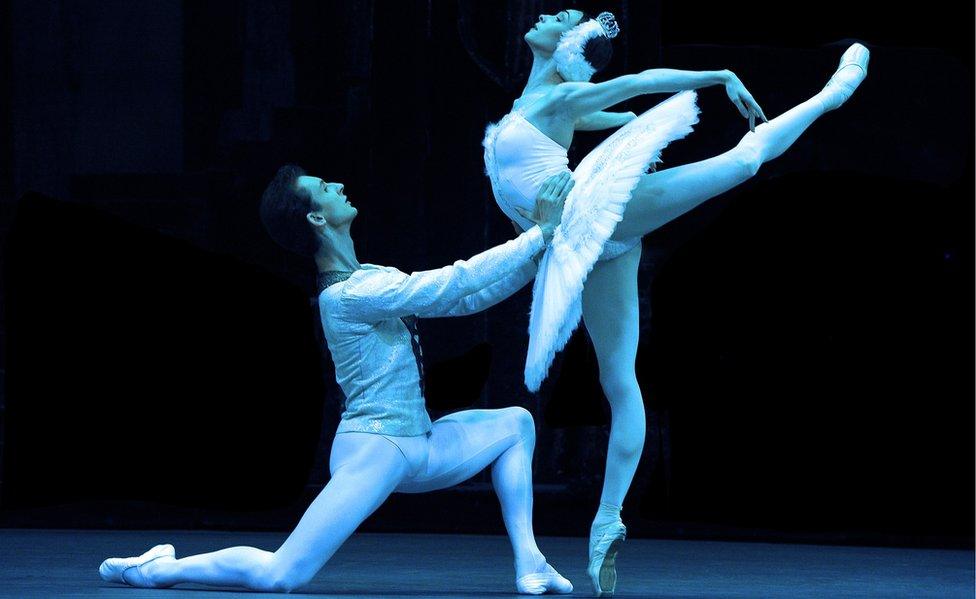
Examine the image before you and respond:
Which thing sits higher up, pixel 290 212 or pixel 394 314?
pixel 290 212

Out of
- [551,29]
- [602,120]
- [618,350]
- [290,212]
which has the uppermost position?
[551,29]

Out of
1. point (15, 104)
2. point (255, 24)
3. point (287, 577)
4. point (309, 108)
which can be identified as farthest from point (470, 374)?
point (287, 577)

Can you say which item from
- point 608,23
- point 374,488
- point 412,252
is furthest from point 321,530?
point 412,252

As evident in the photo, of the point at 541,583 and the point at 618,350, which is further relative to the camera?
the point at 618,350

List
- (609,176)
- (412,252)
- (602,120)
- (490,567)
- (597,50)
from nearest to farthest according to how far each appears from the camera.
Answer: (609,176), (597,50), (602,120), (490,567), (412,252)

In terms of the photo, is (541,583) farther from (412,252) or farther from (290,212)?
(412,252)

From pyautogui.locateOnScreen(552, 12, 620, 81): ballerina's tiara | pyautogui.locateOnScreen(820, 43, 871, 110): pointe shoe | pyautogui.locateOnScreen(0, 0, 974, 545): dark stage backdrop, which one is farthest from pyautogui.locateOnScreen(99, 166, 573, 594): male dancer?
pyautogui.locateOnScreen(0, 0, 974, 545): dark stage backdrop

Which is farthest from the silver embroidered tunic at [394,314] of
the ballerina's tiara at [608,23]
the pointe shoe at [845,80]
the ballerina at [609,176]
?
the pointe shoe at [845,80]

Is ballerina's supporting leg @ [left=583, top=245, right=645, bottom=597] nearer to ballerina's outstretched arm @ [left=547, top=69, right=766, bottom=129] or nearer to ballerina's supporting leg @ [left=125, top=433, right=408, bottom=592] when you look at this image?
ballerina's outstretched arm @ [left=547, top=69, right=766, bottom=129]

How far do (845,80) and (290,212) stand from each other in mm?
1345

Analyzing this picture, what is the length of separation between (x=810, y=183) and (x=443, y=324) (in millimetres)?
1496

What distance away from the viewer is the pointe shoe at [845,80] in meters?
3.36

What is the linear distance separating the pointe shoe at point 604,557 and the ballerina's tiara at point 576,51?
1056 millimetres

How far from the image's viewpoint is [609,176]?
3.18 m
